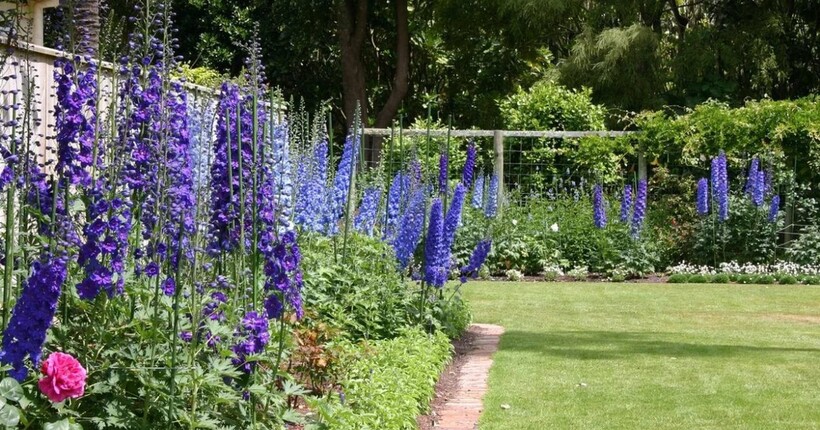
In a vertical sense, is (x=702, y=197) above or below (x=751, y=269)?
above

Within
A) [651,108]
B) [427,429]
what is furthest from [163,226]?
[651,108]

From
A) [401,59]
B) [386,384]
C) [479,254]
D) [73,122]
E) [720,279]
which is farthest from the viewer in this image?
[401,59]

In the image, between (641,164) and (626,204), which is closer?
(626,204)

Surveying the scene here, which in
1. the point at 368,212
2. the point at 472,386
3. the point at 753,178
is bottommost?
the point at 472,386

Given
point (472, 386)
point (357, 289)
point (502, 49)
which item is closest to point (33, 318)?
point (357, 289)

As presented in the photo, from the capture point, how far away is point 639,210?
13.7 m

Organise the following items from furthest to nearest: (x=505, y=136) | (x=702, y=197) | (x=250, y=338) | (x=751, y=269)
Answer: (x=505, y=136) < (x=702, y=197) < (x=751, y=269) < (x=250, y=338)

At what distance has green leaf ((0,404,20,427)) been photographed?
3.18m

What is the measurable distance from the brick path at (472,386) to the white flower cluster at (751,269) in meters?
5.31

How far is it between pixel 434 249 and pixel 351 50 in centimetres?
1445

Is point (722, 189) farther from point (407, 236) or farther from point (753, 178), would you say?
point (407, 236)

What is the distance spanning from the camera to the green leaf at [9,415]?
3.18 meters

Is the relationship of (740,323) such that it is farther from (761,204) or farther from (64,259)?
(64,259)

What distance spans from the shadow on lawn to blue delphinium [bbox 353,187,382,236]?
1275mm
